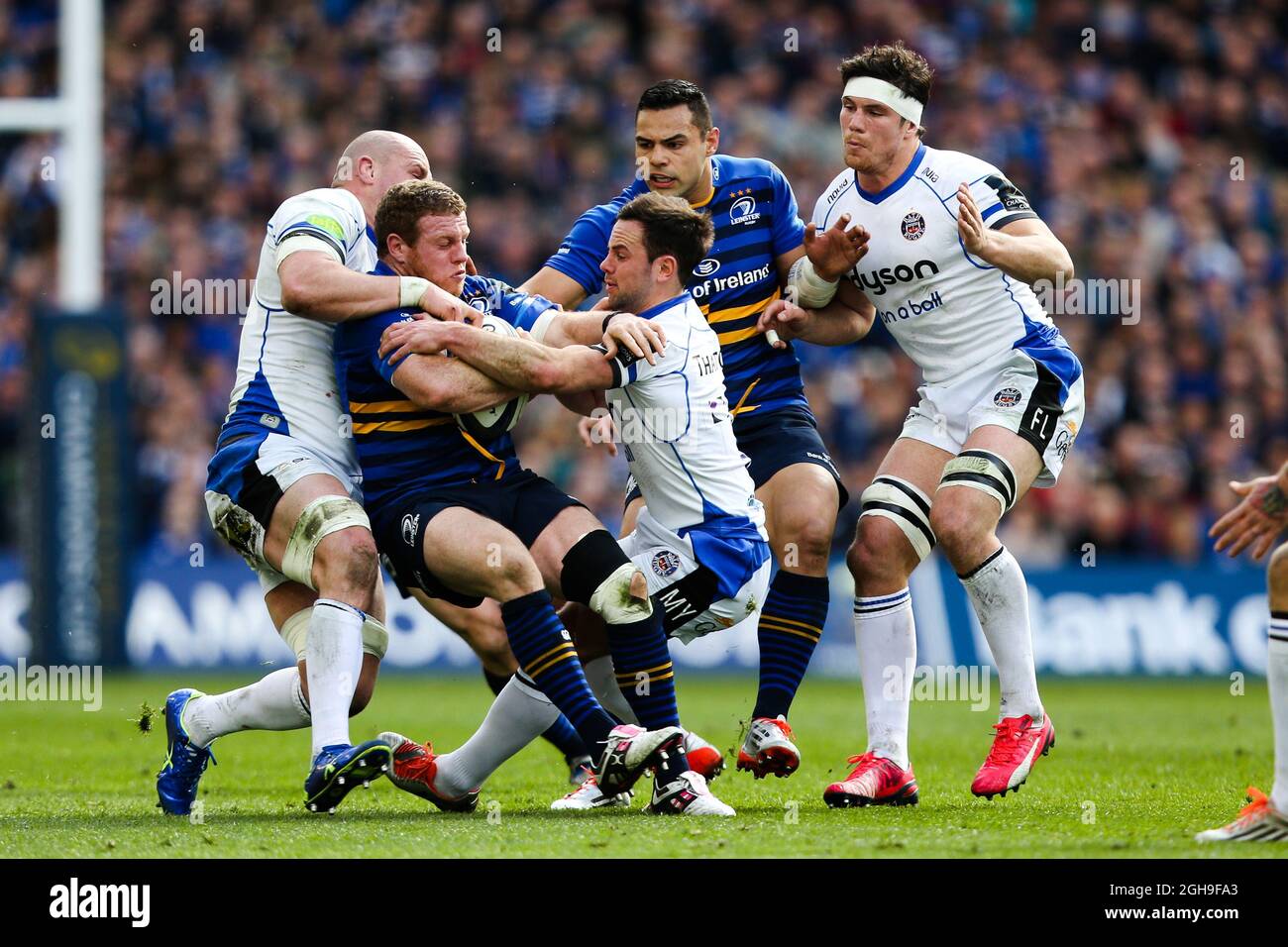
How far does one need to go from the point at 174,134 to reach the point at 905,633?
1413 centimetres

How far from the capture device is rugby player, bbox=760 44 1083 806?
263 inches

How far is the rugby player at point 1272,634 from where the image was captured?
5.08 metres

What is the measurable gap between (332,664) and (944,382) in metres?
2.72

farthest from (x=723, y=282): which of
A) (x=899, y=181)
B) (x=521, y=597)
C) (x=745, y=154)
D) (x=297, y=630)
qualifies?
(x=745, y=154)

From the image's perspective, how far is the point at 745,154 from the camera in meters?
18.3

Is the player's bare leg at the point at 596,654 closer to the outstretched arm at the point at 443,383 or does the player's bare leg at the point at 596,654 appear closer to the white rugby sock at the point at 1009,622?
the outstretched arm at the point at 443,383

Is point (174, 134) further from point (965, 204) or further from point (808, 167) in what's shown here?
point (965, 204)

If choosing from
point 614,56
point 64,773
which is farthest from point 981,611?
point 614,56

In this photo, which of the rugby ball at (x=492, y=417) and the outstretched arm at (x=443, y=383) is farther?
the rugby ball at (x=492, y=417)

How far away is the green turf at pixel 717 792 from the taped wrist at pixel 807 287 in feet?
6.63

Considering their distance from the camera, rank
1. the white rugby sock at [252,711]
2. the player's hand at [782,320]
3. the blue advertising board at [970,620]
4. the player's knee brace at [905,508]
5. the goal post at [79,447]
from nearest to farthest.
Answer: the white rugby sock at [252,711] < the player's knee brace at [905,508] < the player's hand at [782,320] < the goal post at [79,447] < the blue advertising board at [970,620]

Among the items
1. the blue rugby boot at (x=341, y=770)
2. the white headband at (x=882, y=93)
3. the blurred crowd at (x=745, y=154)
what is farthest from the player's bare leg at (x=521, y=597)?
the blurred crowd at (x=745, y=154)

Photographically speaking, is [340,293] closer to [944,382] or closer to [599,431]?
[599,431]

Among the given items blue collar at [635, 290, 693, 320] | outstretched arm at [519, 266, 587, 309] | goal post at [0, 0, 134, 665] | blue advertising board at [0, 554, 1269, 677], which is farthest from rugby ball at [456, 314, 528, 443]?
Answer: blue advertising board at [0, 554, 1269, 677]
